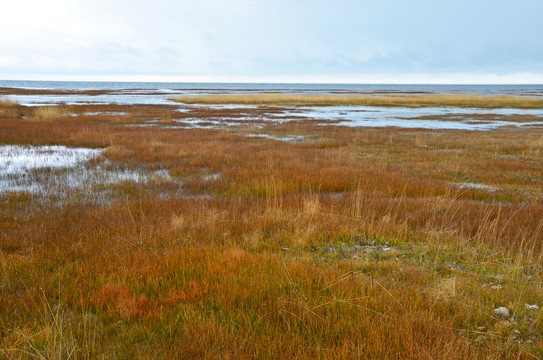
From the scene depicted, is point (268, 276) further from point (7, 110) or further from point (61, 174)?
point (7, 110)

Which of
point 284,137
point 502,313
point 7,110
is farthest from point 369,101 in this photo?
point 502,313

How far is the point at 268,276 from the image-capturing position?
478cm

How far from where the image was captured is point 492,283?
16.4 feet

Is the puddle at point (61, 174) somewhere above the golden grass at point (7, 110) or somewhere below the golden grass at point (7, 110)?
below

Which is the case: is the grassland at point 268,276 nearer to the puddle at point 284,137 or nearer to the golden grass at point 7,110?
the puddle at point 284,137

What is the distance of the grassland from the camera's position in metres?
3.48

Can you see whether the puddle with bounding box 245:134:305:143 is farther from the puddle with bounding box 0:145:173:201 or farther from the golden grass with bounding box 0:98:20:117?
the golden grass with bounding box 0:98:20:117

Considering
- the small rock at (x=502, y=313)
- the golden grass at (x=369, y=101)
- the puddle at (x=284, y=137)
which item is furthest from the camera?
the golden grass at (x=369, y=101)

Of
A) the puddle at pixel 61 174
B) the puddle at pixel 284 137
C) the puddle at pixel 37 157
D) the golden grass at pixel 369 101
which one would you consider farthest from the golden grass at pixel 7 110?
the golden grass at pixel 369 101

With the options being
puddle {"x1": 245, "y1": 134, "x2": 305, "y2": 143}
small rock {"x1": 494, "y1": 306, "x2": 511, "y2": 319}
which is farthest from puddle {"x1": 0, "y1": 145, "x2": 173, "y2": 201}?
puddle {"x1": 245, "y1": 134, "x2": 305, "y2": 143}

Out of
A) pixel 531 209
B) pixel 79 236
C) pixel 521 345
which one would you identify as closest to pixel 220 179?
pixel 79 236

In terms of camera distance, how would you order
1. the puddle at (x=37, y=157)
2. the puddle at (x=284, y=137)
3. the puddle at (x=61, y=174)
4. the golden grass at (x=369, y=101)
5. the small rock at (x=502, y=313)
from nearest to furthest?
the small rock at (x=502, y=313) → the puddle at (x=61, y=174) → the puddle at (x=37, y=157) → the puddle at (x=284, y=137) → the golden grass at (x=369, y=101)

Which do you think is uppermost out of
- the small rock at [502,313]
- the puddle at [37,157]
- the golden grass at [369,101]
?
the golden grass at [369,101]

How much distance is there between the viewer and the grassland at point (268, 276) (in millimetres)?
3480
